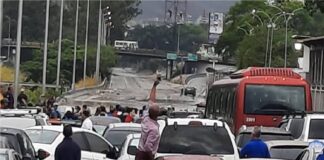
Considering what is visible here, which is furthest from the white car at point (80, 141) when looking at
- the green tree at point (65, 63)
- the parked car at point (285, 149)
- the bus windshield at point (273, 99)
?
the green tree at point (65, 63)

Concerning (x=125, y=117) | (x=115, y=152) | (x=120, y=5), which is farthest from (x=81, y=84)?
(x=115, y=152)

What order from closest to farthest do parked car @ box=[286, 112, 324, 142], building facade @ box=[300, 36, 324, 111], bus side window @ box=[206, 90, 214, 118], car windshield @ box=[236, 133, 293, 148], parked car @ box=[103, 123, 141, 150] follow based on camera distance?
car windshield @ box=[236, 133, 293, 148]
parked car @ box=[286, 112, 324, 142]
parked car @ box=[103, 123, 141, 150]
bus side window @ box=[206, 90, 214, 118]
building facade @ box=[300, 36, 324, 111]

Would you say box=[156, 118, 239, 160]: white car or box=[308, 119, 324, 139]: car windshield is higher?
box=[156, 118, 239, 160]: white car

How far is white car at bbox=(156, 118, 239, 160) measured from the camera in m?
16.8

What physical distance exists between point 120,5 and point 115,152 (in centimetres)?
15842

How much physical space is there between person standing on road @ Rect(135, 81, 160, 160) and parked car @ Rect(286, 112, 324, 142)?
25.5ft

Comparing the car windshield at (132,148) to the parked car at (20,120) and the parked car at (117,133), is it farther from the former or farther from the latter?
the parked car at (20,120)

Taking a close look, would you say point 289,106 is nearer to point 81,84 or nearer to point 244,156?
point 244,156

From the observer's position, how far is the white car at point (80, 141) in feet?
70.9

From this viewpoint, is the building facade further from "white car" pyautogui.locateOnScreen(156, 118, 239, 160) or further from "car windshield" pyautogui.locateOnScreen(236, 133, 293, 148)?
"white car" pyautogui.locateOnScreen(156, 118, 239, 160)

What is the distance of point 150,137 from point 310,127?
→ 8704mm

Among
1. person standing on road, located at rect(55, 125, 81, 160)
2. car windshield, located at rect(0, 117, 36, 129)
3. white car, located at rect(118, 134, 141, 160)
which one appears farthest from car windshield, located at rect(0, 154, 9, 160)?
car windshield, located at rect(0, 117, 36, 129)

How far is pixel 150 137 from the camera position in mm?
16500

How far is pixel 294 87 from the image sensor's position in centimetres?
3158
